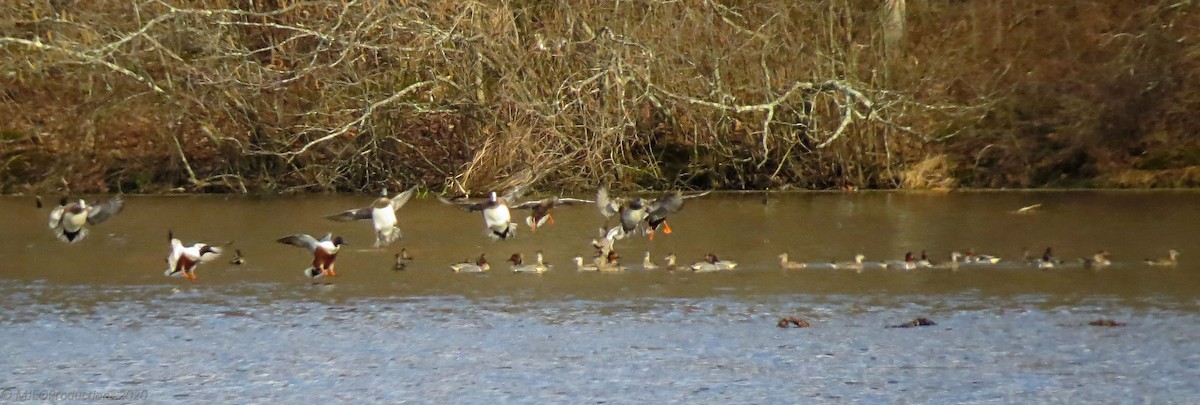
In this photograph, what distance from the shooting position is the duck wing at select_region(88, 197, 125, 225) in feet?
48.6

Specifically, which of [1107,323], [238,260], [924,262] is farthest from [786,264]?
[238,260]

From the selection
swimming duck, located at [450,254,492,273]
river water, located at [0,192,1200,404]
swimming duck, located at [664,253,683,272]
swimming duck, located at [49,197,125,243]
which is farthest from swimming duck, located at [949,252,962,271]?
swimming duck, located at [49,197,125,243]

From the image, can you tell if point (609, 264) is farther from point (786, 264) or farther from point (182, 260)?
point (182, 260)

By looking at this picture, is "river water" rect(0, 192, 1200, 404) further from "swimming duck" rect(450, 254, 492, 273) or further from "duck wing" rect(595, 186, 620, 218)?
"duck wing" rect(595, 186, 620, 218)

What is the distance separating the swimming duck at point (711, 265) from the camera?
12.5 metres

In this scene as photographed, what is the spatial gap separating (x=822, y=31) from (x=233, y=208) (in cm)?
806

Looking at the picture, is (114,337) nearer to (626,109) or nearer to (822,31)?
(626,109)

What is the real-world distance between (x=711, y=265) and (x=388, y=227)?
9.60 ft

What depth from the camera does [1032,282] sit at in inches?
455

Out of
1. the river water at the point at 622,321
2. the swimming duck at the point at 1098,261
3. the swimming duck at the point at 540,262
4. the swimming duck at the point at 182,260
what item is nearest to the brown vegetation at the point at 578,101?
the river water at the point at 622,321

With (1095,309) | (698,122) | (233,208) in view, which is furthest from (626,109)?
(1095,309)

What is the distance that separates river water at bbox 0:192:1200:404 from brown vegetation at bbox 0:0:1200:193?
4962mm

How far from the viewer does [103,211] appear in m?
14.9

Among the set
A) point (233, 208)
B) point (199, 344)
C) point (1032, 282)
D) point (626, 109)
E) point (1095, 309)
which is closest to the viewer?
point (199, 344)
